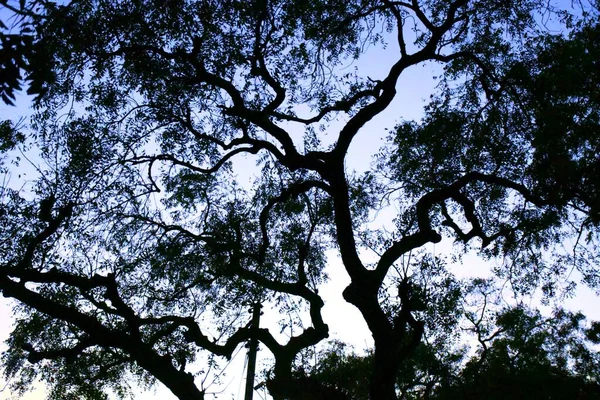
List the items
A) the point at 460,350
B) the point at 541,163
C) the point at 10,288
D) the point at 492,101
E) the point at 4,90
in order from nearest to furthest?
the point at 4,90 < the point at 10,288 < the point at 541,163 < the point at 492,101 < the point at 460,350

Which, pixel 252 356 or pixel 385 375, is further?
pixel 252 356

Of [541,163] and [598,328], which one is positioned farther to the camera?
[598,328]

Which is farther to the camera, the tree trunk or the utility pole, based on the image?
the utility pole

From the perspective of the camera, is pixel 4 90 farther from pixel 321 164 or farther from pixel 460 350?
pixel 460 350

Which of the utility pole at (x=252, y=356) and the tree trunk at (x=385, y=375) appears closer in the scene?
the tree trunk at (x=385, y=375)

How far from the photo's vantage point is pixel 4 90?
3.59 metres

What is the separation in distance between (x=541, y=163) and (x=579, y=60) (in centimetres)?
215

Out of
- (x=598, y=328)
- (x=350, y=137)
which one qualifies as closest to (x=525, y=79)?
(x=350, y=137)

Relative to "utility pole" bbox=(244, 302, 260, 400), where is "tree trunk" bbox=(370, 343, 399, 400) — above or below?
below

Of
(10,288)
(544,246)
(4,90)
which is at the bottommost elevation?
(4,90)

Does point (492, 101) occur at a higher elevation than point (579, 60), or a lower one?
higher

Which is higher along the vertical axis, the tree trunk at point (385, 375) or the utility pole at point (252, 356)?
the utility pole at point (252, 356)

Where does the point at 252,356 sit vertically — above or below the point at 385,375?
above

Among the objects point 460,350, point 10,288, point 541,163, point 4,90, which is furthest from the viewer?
point 460,350
